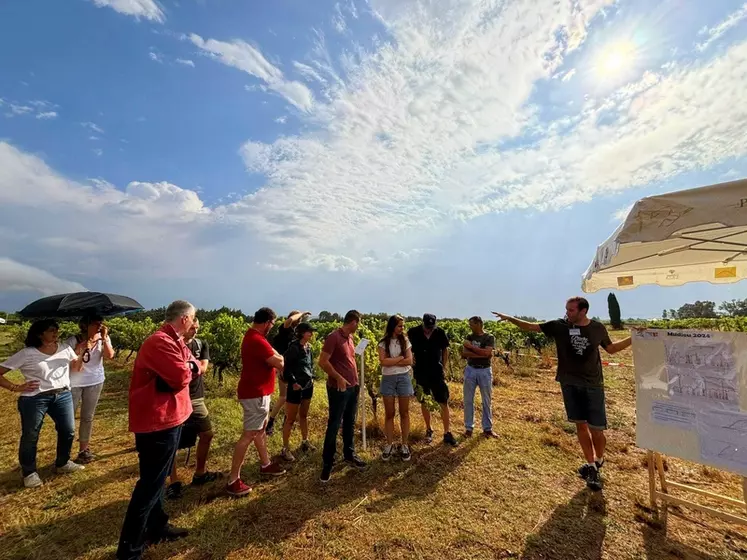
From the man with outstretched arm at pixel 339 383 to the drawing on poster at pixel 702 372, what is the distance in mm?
3143

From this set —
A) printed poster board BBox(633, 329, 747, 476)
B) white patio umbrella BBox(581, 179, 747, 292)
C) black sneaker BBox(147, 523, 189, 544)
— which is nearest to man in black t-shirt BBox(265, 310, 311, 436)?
black sneaker BBox(147, 523, 189, 544)

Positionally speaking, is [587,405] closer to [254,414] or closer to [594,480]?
[594,480]

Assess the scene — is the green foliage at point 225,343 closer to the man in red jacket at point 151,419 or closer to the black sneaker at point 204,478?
the black sneaker at point 204,478

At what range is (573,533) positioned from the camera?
10.7 feet

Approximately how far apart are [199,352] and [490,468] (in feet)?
12.3

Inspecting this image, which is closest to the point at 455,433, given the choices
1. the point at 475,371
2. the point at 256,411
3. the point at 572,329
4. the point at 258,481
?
the point at 475,371

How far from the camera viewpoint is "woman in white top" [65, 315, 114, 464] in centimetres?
462

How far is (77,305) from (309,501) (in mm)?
3720

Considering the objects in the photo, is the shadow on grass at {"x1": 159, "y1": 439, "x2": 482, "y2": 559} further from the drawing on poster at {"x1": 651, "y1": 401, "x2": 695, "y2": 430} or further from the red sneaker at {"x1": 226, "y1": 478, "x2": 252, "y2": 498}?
the drawing on poster at {"x1": 651, "y1": 401, "x2": 695, "y2": 430}

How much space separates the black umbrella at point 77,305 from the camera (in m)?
4.50

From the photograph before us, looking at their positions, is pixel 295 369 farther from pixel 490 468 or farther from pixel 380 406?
pixel 380 406

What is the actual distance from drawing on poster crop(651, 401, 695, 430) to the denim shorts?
101 inches

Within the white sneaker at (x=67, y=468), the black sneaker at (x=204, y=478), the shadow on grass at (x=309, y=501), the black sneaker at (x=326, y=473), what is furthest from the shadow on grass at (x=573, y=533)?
the white sneaker at (x=67, y=468)

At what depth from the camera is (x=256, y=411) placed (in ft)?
12.2
